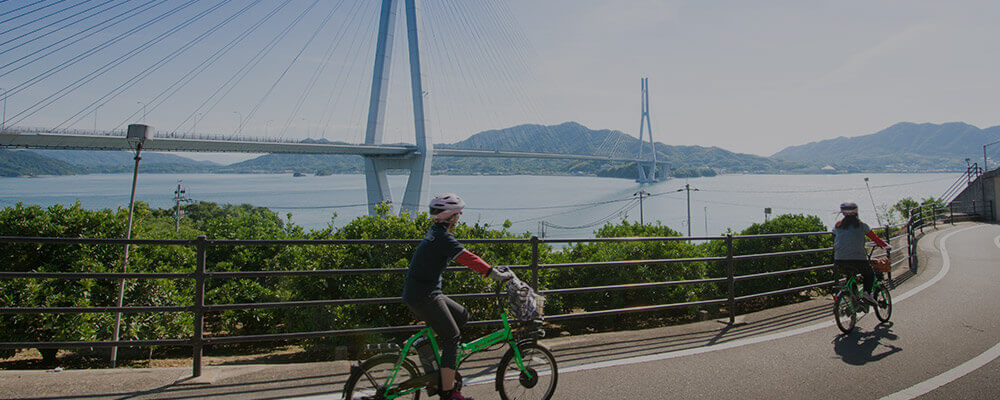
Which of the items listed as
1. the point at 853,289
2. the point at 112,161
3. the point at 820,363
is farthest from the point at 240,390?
the point at 112,161

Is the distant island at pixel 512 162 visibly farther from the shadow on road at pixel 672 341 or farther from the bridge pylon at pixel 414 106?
the shadow on road at pixel 672 341

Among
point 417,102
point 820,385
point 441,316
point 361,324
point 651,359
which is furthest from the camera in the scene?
point 417,102

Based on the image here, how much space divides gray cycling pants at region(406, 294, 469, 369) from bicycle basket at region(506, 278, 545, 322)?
1.22ft

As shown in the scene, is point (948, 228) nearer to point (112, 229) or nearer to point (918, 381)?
point (918, 381)

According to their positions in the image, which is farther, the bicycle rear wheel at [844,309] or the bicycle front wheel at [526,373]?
the bicycle rear wheel at [844,309]

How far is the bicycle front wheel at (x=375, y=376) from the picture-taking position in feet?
9.96

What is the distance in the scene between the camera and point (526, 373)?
3.34 m

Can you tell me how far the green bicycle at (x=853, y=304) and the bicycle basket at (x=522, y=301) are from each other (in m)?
3.57

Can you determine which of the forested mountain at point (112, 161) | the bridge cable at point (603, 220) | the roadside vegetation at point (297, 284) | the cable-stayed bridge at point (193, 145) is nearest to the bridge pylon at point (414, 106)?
the cable-stayed bridge at point (193, 145)

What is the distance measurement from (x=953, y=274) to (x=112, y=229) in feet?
40.2

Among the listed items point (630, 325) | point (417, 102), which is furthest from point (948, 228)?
point (417, 102)

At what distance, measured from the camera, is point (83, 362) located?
5.96 m

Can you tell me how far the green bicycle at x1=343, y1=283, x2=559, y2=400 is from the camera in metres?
3.06

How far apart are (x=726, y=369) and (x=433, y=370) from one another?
7.58 feet
